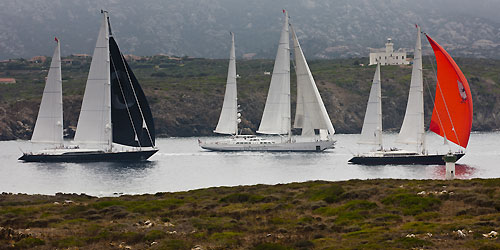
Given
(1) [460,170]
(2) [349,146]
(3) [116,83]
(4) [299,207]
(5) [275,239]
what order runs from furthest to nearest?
(2) [349,146], (3) [116,83], (1) [460,170], (4) [299,207], (5) [275,239]

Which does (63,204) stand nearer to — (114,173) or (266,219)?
(266,219)

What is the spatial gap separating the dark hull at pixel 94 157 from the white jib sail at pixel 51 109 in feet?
7.11

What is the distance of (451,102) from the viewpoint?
80000 millimetres

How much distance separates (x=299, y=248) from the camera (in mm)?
33125

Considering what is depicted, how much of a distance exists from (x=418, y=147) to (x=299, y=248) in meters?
55.3

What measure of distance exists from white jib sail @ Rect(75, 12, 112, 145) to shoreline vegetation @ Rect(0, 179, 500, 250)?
123 ft

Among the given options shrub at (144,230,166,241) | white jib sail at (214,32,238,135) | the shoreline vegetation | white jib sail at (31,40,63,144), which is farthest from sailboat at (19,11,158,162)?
shrub at (144,230,166,241)

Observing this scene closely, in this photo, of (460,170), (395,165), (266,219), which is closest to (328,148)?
(395,165)

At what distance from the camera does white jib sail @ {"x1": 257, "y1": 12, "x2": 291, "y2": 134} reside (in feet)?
350

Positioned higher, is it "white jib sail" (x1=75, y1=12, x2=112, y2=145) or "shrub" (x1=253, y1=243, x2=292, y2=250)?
"white jib sail" (x1=75, y1=12, x2=112, y2=145)

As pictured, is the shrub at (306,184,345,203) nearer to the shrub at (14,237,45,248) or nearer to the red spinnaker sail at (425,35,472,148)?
the shrub at (14,237,45,248)

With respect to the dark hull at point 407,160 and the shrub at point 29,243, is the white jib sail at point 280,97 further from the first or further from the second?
the shrub at point 29,243

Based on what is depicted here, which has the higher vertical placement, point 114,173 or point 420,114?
point 420,114

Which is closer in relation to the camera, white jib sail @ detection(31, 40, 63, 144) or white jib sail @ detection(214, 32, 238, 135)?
white jib sail @ detection(31, 40, 63, 144)
